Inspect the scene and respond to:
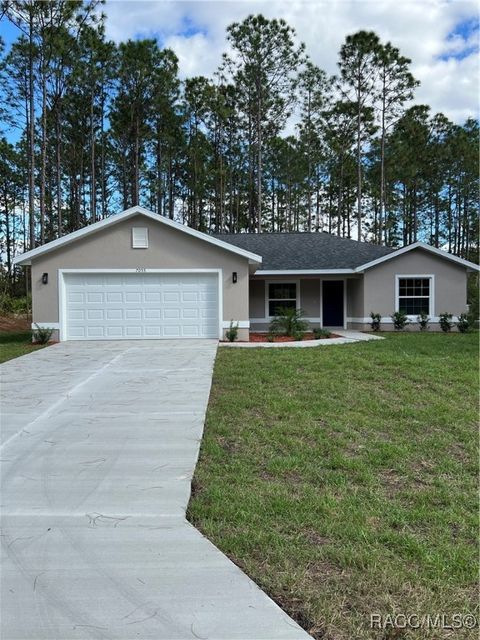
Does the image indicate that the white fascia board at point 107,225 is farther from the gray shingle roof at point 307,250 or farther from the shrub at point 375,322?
the shrub at point 375,322

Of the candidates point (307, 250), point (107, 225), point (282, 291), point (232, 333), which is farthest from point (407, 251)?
point (107, 225)

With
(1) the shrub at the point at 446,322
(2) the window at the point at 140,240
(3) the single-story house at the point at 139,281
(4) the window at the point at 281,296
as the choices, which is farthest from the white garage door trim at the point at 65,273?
(1) the shrub at the point at 446,322

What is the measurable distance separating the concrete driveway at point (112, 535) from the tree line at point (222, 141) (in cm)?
1874

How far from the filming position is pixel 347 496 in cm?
340

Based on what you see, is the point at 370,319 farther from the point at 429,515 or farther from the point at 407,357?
the point at 429,515

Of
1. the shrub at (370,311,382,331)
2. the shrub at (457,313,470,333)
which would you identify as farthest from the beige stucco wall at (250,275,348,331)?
the shrub at (457,313,470,333)

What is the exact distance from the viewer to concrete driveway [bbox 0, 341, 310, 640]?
2111mm

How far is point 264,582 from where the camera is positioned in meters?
2.39

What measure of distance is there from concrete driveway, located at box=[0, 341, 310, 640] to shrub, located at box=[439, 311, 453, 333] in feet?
42.4

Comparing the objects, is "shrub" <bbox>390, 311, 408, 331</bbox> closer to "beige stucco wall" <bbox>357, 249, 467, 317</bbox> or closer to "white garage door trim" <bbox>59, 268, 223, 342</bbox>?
"beige stucco wall" <bbox>357, 249, 467, 317</bbox>

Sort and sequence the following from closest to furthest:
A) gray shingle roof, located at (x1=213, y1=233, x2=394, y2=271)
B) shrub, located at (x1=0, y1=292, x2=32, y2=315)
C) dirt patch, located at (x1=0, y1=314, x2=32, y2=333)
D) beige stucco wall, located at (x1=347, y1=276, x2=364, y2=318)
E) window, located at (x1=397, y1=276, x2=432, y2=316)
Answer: window, located at (x1=397, y1=276, x2=432, y2=316)
beige stucco wall, located at (x1=347, y1=276, x2=364, y2=318)
gray shingle roof, located at (x1=213, y1=233, x2=394, y2=271)
dirt patch, located at (x1=0, y1=314, x2=32, y2=333)
shrub, located at (x1=0, y1=292, x2=32, y2=315)

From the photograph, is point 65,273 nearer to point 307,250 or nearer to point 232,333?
point 232,333

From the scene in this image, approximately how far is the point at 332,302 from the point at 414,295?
309 cm

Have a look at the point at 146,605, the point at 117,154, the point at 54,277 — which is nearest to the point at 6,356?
the point at 54,277
